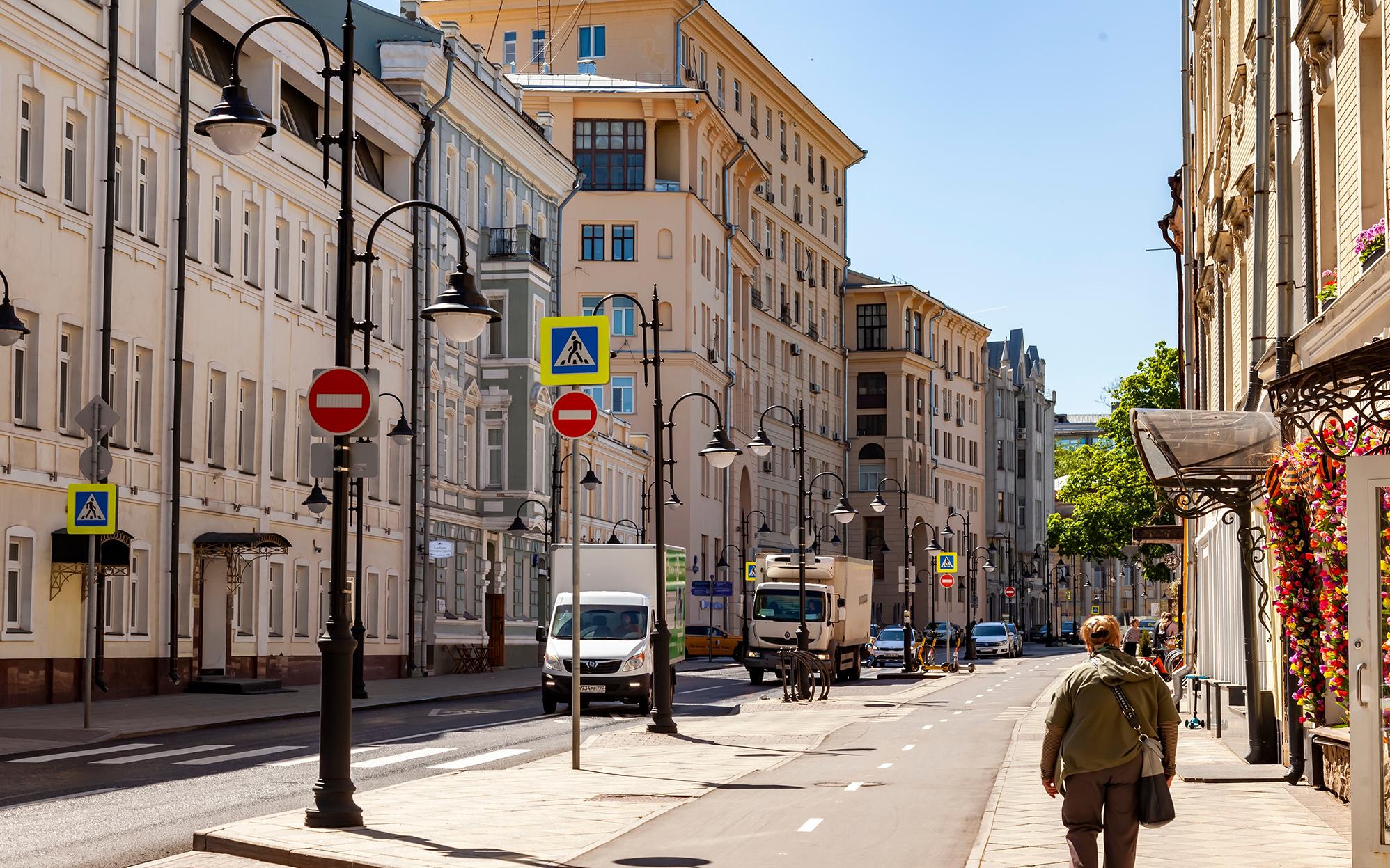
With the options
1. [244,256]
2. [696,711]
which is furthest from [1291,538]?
[244,256]

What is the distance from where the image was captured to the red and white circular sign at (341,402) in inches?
552

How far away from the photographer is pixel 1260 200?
21625mm

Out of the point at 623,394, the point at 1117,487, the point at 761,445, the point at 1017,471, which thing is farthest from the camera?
the point at 1017,471

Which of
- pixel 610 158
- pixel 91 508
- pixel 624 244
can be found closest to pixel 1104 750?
pixel 91 508

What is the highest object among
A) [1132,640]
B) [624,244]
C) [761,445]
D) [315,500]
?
[624,244]

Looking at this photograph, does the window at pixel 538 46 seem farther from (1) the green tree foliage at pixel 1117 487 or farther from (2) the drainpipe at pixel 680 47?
(1) the green tree foliage at pixel 1117 487

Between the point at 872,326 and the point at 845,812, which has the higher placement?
the point at 872,326

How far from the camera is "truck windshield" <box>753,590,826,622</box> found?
1967 inches

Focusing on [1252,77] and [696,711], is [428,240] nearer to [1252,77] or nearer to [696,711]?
[696,711]

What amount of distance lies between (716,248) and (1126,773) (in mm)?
79263

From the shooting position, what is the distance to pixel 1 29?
3047 cm

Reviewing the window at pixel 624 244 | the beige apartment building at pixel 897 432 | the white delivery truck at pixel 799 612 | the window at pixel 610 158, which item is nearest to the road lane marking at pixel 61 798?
the white delivery truck at pixel 799 612

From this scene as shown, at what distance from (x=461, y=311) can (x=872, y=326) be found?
10904 cm

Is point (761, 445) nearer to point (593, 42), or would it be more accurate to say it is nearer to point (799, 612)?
point (799, 612)
